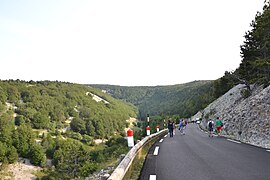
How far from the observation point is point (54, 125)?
12494cm

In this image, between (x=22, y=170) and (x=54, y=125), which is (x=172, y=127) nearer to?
(x=22, y=170)

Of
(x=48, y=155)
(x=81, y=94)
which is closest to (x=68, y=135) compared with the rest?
(x=48, y=155)

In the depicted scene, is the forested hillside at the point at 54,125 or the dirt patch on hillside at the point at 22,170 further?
the forested hillside at the point at 54,125

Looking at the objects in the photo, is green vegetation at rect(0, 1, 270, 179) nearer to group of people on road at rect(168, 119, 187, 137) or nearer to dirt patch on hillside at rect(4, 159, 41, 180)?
dirt patch on hillside at rect(4, 159, 41, 180)

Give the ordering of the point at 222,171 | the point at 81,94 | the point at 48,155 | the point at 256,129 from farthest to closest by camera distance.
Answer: the point at 81,94, the point at 48,155, the point at 256,129, the point at 222,171

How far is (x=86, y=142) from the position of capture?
115312 mm

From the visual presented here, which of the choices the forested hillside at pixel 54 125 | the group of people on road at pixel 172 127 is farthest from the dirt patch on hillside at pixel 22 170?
the group of people on road at pixel 172 127

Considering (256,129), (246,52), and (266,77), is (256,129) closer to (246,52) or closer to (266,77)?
(266,77)

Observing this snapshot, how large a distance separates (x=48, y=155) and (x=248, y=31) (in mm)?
81408

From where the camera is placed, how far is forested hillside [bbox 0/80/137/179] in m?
78.6

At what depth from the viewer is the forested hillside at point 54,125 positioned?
78562 millimetres

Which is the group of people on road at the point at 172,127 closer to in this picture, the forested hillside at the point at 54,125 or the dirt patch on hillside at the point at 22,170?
the forested hillside at the point at 54,125

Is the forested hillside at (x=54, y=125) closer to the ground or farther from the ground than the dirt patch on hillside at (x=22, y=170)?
farther from the ground

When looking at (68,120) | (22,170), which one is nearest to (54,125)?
(68,120)
